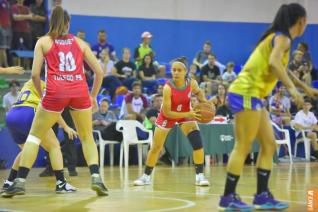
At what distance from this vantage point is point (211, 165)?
1725 cm

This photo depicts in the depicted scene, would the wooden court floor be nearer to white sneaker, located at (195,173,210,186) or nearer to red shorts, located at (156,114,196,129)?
white sneaker, located at (195,173,210,186)

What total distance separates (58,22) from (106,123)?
29.0ft

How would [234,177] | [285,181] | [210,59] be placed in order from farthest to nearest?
[210,59] < [285,181] < [234,177]

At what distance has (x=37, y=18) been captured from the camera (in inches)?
792

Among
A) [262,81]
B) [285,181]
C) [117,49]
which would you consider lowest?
[285,181]

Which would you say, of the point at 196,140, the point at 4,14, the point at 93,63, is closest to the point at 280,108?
the point at 4,14

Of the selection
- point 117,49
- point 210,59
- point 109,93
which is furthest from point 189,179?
point 117,49

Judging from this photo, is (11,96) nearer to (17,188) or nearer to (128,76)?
(128,76)

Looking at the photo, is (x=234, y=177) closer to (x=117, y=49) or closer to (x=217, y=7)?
(x=117, y=49)

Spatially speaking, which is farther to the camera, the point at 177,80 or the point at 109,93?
the point at 109,93

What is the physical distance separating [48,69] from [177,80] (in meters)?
2.57

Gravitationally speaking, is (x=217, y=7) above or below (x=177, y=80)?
above

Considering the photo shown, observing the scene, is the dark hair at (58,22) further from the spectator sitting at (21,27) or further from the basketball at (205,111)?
the spectator sitting at (21,27)

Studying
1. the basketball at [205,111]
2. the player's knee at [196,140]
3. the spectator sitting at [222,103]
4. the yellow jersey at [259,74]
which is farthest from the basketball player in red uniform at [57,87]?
the spectator sitting at [222,103]
